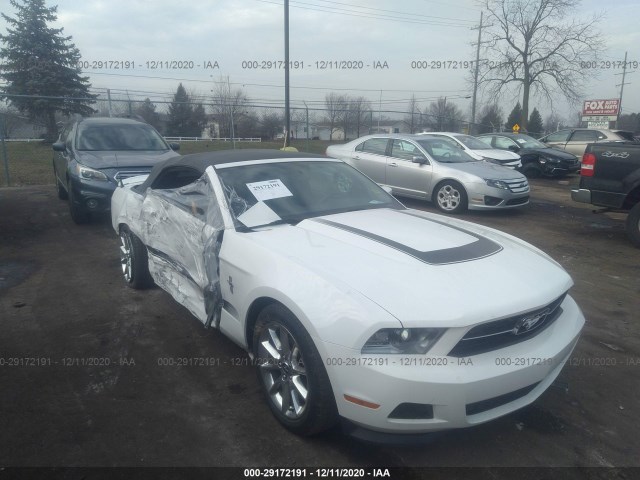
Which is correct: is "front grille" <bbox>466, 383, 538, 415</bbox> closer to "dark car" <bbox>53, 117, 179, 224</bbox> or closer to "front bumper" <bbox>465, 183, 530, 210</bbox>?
"dark car" <bbox>53, 117, 179, 224</bbox>

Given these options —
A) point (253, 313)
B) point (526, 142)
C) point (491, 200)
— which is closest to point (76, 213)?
point (253, 313)

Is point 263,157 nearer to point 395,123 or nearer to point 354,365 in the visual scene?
point 354,365

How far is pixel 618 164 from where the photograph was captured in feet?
23.4

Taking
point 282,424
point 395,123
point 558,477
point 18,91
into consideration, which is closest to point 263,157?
point 282,424

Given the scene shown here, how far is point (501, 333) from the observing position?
2.50m

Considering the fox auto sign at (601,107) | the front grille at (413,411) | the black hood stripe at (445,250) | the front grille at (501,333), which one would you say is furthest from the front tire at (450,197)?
the fox auto sign at (601,107)

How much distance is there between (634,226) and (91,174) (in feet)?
27.4

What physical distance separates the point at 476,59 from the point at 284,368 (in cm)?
3234

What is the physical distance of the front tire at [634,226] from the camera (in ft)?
23.3

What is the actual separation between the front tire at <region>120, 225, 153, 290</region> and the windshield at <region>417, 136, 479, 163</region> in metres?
6.49

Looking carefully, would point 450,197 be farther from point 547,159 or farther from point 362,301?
point 547,159

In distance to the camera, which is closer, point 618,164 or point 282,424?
point 282,424

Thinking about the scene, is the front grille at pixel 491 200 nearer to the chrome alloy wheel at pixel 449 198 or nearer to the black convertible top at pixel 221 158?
the chrome alloy wheel at pixel 449 198

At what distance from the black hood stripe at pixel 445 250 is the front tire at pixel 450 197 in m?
5.92
